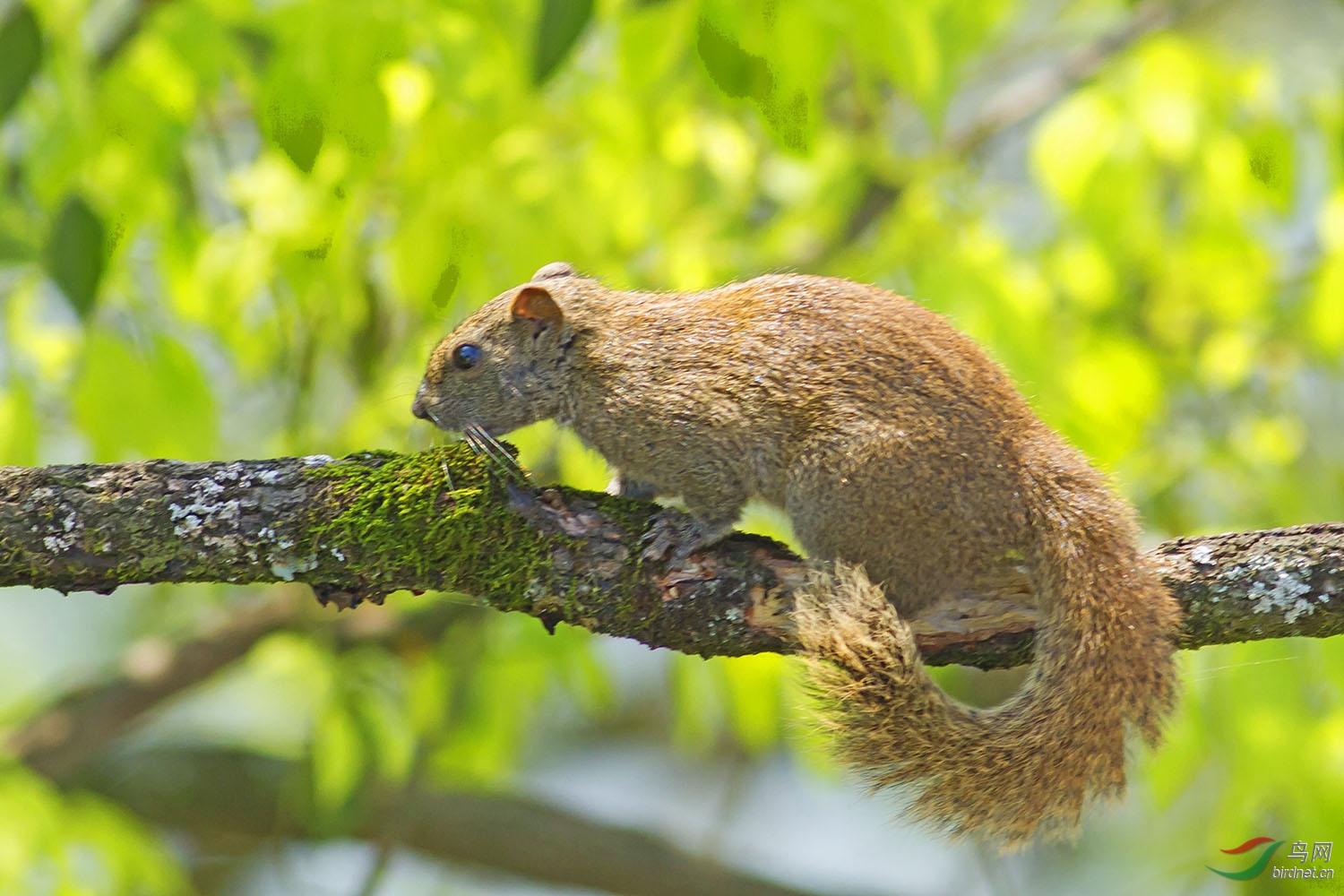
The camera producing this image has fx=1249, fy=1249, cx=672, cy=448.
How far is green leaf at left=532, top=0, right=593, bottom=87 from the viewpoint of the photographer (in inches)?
85.4

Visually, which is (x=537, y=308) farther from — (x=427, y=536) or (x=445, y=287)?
(x=427, y=536)

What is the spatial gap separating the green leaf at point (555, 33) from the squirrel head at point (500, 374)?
54 centimetres

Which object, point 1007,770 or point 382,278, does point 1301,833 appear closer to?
point 1007,770

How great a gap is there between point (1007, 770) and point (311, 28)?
6.51ft

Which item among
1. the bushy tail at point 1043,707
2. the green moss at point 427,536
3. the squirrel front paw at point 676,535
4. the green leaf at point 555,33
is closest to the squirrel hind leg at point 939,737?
the bushy tail at point 1043,707

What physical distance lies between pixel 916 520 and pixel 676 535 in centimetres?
43

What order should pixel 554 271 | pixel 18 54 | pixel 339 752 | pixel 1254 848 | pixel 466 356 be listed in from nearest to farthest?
1. pixel 18 54
2. pixel 466 356
3. pixel 554 271
4. pixel 1254 848
5. pixel 339 752

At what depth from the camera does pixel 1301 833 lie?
303 centimetres

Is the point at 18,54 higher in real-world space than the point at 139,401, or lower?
higher

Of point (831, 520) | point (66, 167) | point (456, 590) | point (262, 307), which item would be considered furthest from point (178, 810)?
point (831, 520)

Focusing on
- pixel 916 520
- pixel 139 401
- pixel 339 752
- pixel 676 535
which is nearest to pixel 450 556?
pixel 676 535

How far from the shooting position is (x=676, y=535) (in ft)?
7.25

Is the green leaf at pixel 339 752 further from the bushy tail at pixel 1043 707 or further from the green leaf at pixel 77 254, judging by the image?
the bushy tail at pixel 1043 707

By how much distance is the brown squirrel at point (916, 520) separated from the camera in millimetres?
2164
